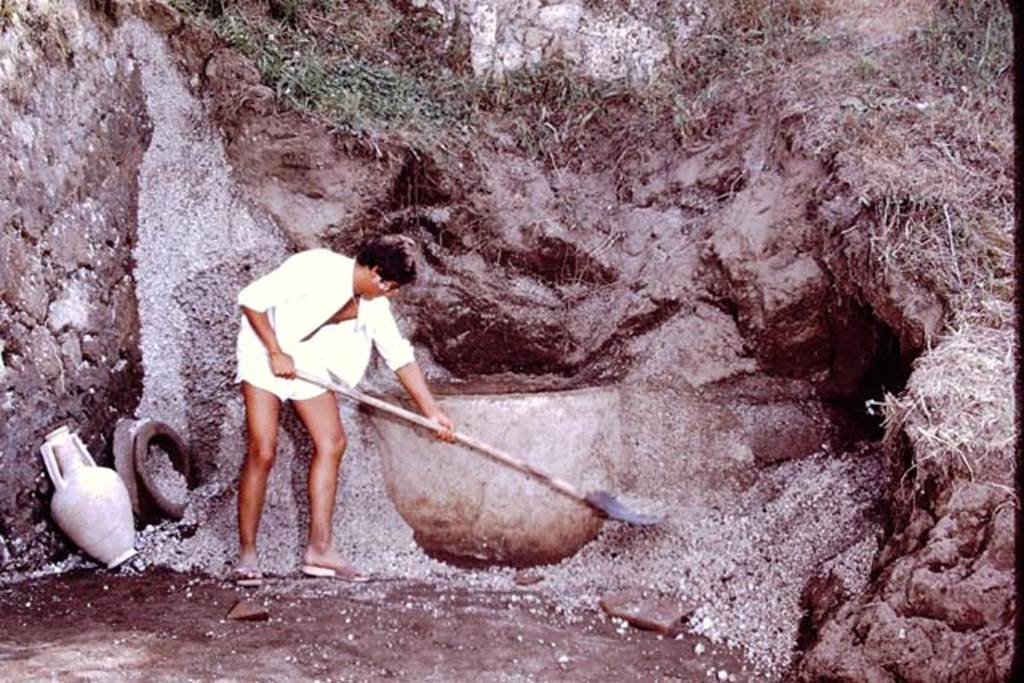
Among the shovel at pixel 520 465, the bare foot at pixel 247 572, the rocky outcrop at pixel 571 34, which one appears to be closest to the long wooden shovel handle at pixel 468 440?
the shovel at pixel 520 465

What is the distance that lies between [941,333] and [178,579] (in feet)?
9.83

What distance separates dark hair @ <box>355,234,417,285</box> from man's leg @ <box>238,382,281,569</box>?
65cm

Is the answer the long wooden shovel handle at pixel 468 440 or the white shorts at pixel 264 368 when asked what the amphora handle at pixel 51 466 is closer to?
the white shorts at pixel 264 368

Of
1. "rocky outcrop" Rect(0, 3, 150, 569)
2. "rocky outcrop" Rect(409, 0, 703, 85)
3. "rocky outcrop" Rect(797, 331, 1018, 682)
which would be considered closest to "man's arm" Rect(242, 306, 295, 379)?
"rocky outcrop" Rect(0, 3, 150, 569)

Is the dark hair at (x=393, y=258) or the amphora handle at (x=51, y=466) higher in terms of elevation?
the dark hair at (x=393, y=258)

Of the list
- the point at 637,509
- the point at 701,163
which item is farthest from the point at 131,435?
Result: the point at 701,163

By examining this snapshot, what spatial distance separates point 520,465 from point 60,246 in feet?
6.67

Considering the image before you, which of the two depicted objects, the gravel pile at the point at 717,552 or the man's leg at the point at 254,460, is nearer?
the gravel pile at the point at 717,552

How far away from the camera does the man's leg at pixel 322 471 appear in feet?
13.2

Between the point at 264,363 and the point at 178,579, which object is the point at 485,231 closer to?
the point at 264,363

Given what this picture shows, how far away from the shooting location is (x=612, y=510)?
4.13 meters

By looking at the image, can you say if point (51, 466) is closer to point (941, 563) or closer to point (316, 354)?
point (316, 354)

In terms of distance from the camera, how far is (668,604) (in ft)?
12.5

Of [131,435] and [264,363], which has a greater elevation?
[264,363]
